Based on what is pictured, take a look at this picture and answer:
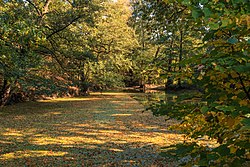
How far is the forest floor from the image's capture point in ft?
19.4

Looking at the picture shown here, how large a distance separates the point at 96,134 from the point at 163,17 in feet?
17.0

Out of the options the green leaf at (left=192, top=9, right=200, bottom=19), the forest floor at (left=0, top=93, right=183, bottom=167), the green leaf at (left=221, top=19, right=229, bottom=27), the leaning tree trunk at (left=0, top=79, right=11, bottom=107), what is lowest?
the forest floor at (left=0, top=93, right=183, bottom=167)

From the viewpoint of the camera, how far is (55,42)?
1268cm

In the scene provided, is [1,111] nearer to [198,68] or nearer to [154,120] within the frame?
[154,120]

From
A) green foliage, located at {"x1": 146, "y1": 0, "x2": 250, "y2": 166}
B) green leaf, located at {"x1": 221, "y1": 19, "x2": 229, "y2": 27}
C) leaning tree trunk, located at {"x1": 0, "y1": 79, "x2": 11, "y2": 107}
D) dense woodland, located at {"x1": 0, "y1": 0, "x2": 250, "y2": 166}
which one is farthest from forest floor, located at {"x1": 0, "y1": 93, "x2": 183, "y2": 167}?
green leaf, located at {"x1": 221, "y1": 19, "x2": 229, "y2": 27}

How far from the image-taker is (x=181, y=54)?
19.7 feet

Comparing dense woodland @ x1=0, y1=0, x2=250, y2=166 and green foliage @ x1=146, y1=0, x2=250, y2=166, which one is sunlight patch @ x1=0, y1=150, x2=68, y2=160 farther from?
green foliage @ x1=146, y1=0, x2=250, y2=166

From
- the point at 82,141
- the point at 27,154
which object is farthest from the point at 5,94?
the point at 27,154

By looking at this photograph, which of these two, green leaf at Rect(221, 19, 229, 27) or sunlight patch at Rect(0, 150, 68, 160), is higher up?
green leaf at Rect(221, 19, 229, 27)

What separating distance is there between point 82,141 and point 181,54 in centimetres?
422

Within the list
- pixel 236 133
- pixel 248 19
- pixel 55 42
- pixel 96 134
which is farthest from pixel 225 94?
pixel 55 42

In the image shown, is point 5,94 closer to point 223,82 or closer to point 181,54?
point 181,54

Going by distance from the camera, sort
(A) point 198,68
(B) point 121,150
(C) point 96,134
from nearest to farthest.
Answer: (A) point 198,68 → (B) point 121,150 → (C) point 96,134

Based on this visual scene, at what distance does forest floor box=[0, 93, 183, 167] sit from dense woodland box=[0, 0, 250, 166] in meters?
1.95
